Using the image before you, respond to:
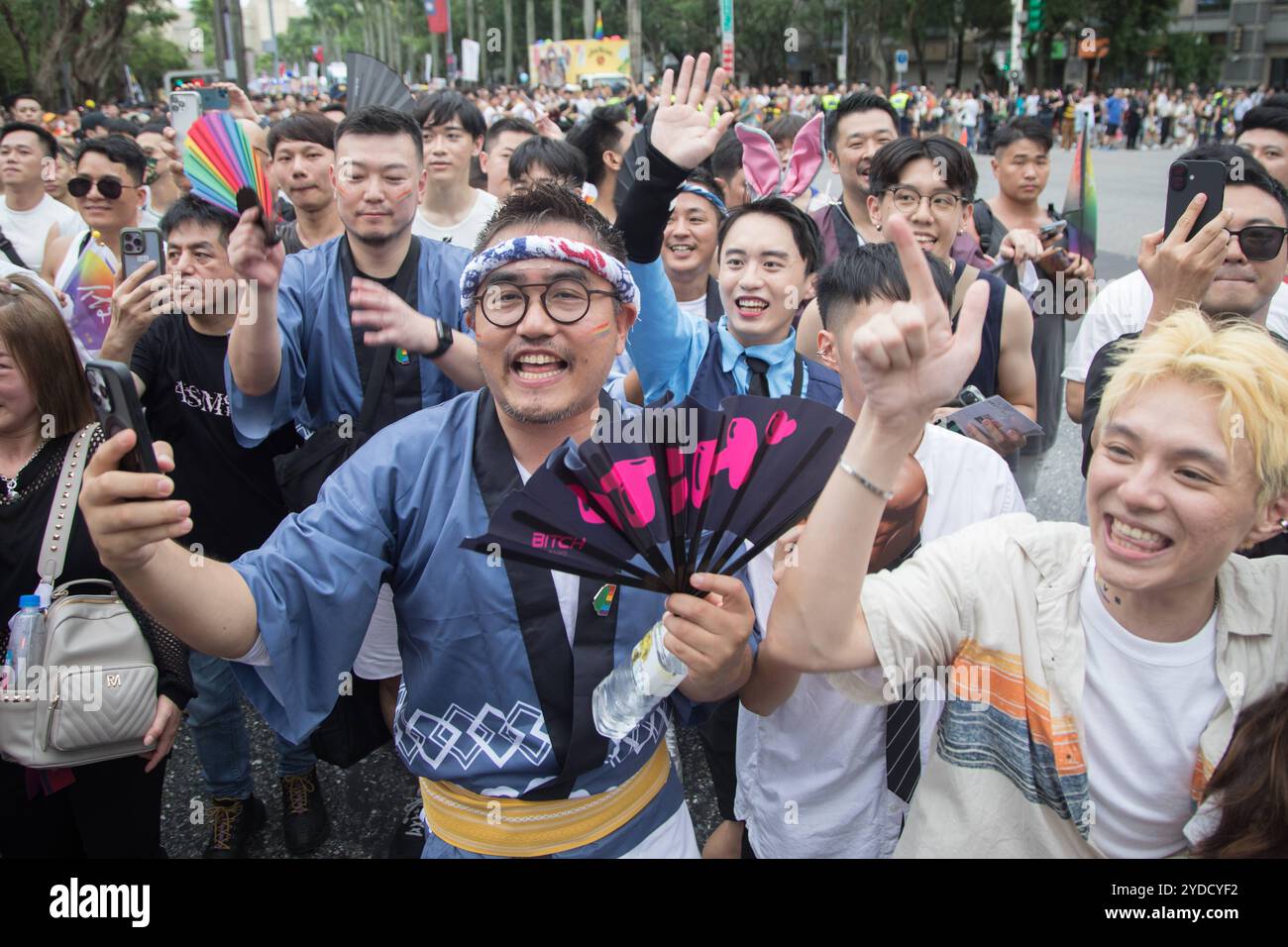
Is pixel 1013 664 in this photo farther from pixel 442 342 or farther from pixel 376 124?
pixel 376 124

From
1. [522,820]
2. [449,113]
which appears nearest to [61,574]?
[522,820]

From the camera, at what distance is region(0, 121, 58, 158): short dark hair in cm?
561

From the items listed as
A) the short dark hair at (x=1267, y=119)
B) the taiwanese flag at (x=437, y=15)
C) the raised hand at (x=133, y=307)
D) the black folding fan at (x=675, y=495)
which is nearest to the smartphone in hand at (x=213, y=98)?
the raised hand at (x=133, y=307)

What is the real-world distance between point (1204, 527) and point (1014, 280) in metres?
2.98

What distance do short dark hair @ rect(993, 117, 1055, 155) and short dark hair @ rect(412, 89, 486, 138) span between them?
295cm

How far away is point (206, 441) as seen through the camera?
329 cm

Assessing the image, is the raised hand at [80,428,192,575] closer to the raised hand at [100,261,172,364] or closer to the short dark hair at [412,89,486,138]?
the raised hand at [100,261,172,364]

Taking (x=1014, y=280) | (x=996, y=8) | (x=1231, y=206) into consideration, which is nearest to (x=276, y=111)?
(x=1014, y=280)

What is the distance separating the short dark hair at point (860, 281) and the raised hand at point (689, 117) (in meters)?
0.47

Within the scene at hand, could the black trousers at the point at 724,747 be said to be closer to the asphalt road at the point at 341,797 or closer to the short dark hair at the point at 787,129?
the asphalt road at the point at 341,797

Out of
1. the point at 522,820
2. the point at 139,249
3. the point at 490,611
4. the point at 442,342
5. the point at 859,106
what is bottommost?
the point at 522,820

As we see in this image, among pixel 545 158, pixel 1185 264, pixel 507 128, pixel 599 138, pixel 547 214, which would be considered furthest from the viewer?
pixel 507 128

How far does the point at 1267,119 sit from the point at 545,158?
360cm

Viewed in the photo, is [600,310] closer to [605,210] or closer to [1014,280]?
[1014,280]
